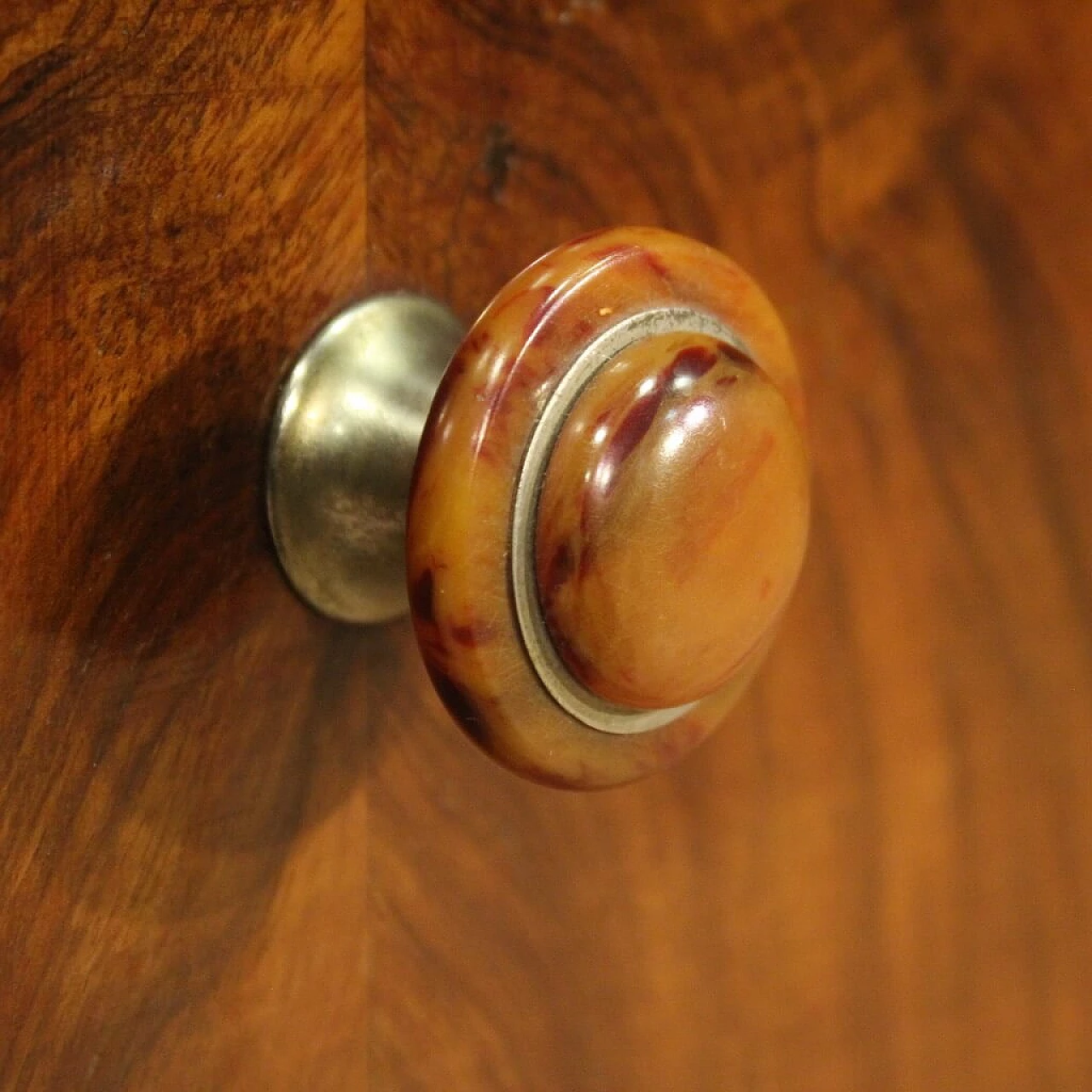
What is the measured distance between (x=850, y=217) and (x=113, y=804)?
213mm

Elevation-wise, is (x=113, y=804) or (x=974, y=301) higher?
(x=974, y=301)

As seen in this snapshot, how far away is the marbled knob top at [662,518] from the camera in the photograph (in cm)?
21

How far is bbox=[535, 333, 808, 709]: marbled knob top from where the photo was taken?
209mm

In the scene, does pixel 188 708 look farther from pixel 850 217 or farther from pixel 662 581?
pixel 850 217

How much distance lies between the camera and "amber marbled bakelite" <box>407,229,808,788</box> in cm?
21

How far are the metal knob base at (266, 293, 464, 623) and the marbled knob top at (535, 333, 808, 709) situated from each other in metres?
0.04

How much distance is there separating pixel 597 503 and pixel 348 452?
6cm

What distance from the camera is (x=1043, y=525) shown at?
15.6 inches

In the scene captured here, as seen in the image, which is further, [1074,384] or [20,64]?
[1074,384]

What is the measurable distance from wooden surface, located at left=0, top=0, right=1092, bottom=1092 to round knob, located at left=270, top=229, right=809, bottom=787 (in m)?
0.05

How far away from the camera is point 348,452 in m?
0.25

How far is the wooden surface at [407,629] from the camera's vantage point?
216 millimetres

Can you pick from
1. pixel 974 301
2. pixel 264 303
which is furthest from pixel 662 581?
pixel 974 301

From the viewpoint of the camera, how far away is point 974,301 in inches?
14.5
